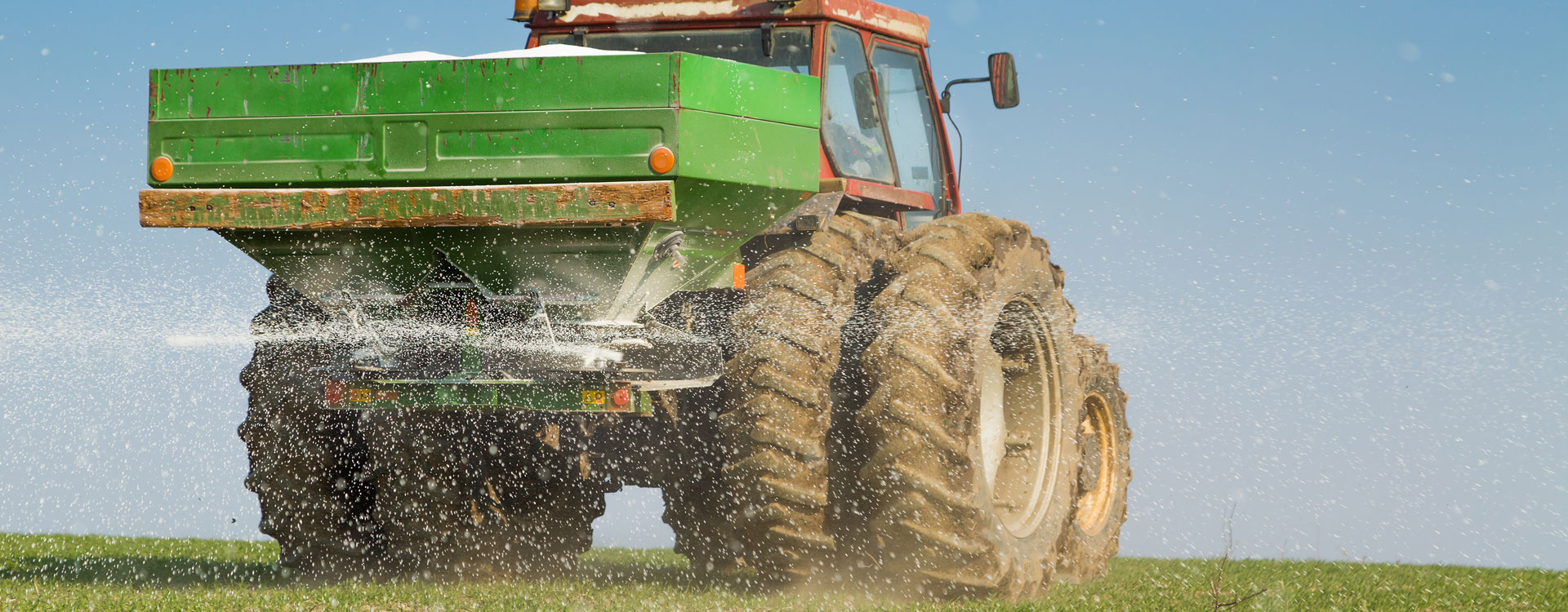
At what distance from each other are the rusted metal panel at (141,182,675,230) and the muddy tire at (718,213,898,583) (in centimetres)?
72

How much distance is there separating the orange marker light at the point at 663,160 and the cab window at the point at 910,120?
7.78 ft

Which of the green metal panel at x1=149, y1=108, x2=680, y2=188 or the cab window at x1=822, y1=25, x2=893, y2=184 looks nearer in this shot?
the green metal panel at x1=149, y1=108, x2=680, y2=188

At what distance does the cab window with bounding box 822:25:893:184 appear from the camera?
712 cm

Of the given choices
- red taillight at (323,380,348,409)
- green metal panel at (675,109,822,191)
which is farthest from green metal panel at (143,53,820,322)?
red taillight at (323,380,348,409)

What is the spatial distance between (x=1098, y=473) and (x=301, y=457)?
433 centimetres

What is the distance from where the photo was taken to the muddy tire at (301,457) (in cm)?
683

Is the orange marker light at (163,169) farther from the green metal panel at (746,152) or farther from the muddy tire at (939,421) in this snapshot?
the muddy tire at (939,421)

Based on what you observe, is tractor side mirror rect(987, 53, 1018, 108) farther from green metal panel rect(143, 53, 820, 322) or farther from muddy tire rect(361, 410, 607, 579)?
muddy tire rect(361, 410, 607, 579)

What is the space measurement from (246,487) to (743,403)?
2890 mm

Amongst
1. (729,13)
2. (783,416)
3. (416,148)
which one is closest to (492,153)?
(416,148)

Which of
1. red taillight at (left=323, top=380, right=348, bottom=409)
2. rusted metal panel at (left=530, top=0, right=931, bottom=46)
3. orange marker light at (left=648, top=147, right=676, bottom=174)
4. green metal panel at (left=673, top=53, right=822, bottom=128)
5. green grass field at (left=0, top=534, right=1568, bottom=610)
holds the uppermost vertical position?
rusted metal panel at (left=530, top=0, right=931, bottom=46)

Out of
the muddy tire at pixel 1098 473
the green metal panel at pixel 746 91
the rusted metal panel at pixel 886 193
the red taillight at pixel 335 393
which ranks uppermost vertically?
the green metal panel at pixel 746 91

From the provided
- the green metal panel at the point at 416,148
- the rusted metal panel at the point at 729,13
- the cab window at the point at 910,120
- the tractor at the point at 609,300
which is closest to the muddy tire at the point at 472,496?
the tractor at the point at 609,300

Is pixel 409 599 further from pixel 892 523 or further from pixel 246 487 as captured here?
pixel 892 523
